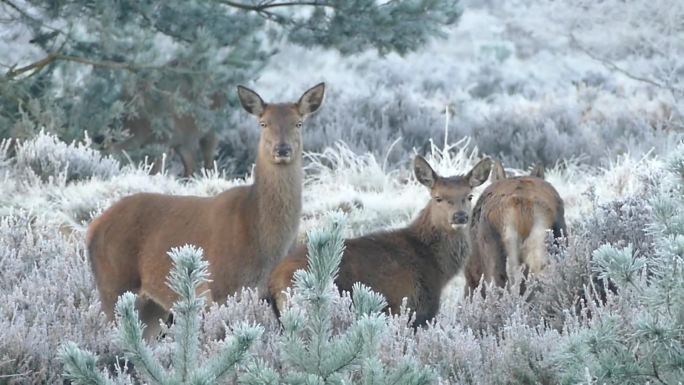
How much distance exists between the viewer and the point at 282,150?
26.5 feet

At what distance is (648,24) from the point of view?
95.1 feet

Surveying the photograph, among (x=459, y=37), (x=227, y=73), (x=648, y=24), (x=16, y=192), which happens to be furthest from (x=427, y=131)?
(x=459, y=37)

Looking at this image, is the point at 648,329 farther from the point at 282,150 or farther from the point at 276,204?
the point at 282,150

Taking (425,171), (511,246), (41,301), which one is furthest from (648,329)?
(425,171)

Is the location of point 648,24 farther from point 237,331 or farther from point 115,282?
point 237,331

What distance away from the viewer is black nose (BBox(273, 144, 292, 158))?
317 inches

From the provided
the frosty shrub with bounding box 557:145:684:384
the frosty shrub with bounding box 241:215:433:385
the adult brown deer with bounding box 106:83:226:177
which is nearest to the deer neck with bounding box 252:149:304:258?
the frosty shrub with bounding box 557:145:684:384

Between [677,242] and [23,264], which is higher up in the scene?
[677,242]

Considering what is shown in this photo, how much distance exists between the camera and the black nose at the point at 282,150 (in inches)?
317

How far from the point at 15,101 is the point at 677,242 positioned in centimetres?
1164

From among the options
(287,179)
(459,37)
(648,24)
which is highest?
(287,179)

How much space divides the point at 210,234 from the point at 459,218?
1549mm

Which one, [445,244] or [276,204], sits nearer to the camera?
[445,244]

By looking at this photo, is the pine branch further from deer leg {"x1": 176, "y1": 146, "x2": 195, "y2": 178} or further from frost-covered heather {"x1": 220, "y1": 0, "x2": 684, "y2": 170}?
deer leg {"x1": 176, "y1": 146, "x2": 195, "y2": 178}
